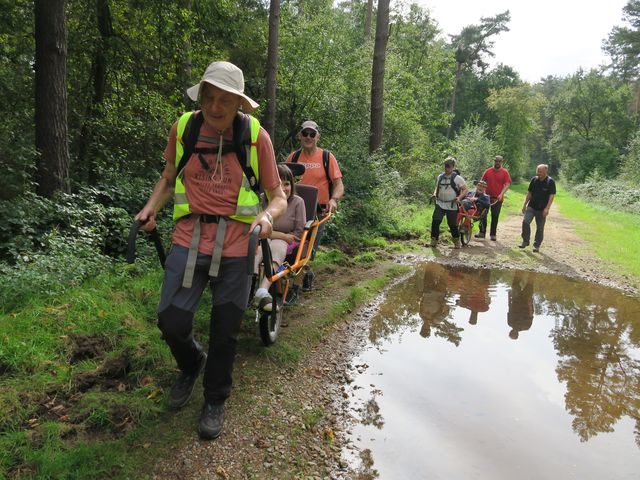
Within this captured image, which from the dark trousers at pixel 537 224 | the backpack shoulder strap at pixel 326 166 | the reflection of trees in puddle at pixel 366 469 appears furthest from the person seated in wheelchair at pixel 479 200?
the reflection of trees in puddle at pixel 366 469

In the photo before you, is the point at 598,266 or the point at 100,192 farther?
the point at 598,266

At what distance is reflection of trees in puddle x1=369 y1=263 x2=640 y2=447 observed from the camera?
12.1ft

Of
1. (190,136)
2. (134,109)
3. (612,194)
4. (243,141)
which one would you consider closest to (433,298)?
(243,141)

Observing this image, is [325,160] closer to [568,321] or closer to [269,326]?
[269,326]

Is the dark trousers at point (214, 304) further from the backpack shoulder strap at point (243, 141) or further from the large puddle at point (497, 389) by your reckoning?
the large puddle at point (497, 389)

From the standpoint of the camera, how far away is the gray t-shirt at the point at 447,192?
9.46m

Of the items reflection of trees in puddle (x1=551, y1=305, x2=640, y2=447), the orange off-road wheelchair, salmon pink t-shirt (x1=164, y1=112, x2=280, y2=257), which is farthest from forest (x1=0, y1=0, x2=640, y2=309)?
reflection of trees in puddle (x1=551, y1=305, x2=640, y2=447)

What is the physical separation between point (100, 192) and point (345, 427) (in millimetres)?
5022

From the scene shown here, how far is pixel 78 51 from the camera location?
8.77 m

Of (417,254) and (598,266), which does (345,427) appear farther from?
(598,266)

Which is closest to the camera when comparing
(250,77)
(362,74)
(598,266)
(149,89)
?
(598,266)

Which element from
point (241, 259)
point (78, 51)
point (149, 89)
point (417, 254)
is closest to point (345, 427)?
point (241, 259)

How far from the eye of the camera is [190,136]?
2.69 metres

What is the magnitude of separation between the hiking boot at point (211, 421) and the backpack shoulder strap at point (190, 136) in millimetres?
1585
